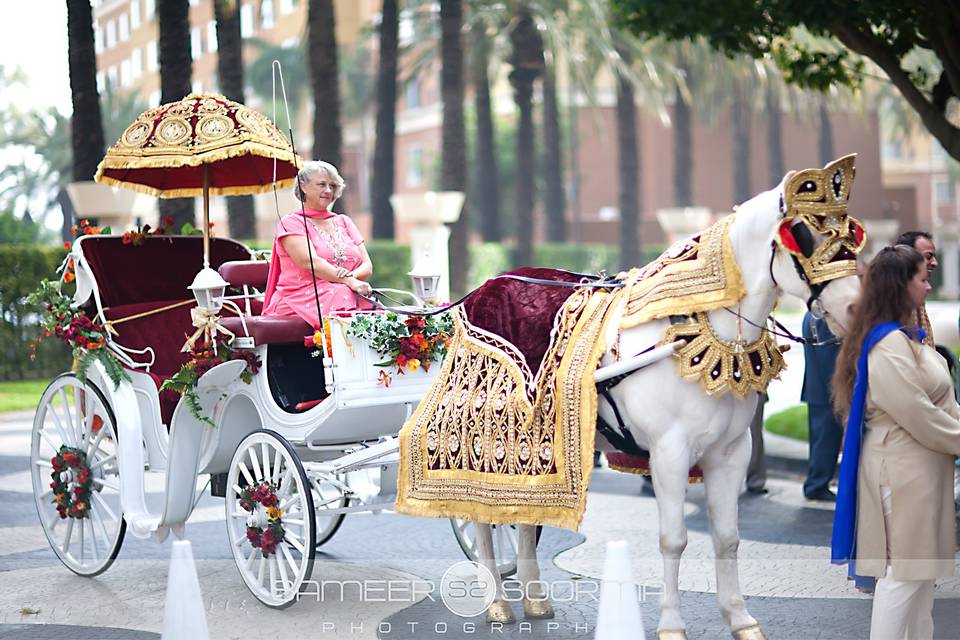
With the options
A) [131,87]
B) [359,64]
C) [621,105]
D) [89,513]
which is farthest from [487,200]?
[89,513]

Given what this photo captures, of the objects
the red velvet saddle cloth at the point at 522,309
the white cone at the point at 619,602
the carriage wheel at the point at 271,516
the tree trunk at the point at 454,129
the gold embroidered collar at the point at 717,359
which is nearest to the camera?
the white cone at the point at 619,602

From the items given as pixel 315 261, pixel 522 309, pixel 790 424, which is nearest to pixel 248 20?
pixel 790 424

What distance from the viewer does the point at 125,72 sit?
2072 inches

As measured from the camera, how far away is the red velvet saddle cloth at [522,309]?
5.85 meters

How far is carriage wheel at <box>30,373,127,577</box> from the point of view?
729 cm

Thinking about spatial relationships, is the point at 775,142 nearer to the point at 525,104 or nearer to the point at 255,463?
the point at 525,104

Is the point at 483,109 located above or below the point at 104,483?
above

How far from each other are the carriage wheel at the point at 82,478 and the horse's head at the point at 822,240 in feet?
13.8

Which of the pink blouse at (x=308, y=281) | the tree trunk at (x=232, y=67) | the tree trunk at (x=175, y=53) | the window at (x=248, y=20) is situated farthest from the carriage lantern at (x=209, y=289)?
the window at (x=248, y=20)

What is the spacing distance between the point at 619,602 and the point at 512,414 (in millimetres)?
1320

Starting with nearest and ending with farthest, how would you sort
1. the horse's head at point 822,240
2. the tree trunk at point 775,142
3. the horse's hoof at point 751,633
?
the horse's head at point 822,240, the horse's hoof at point 751,633, the tree trunk at point 775,142

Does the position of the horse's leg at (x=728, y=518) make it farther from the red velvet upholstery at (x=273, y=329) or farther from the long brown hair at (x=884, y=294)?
the red velvet upholstery at (x=273, y=329)

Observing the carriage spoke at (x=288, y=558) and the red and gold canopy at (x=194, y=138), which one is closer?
the carriage spoke at (x=288, y=558)

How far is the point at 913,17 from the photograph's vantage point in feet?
35.0
